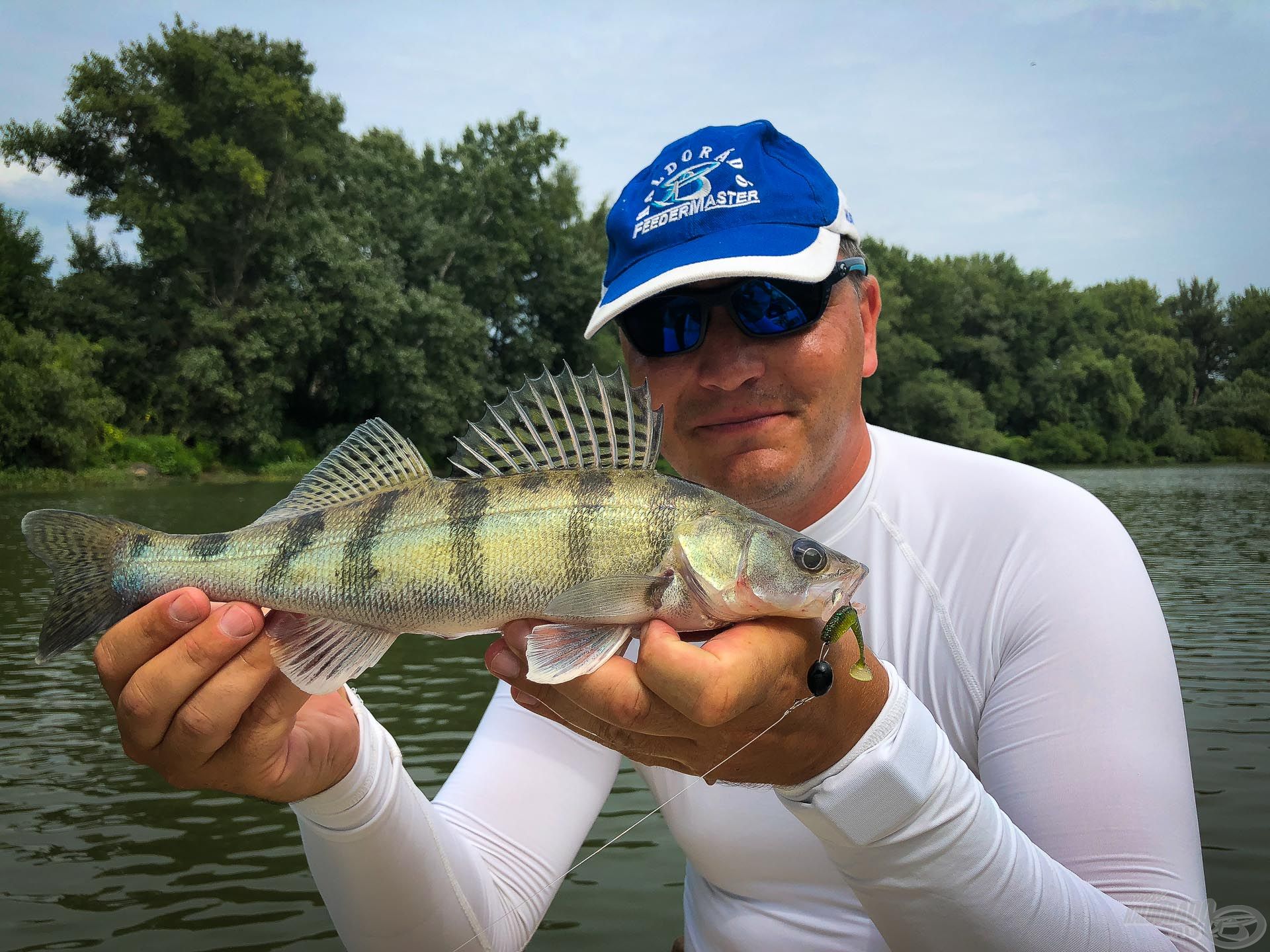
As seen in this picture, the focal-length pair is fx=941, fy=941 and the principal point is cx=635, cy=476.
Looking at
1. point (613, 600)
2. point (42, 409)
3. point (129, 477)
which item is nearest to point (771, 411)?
point (613, 600)

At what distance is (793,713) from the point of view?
6.06 ft

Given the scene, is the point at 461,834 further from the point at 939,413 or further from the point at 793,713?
the point at 939,413

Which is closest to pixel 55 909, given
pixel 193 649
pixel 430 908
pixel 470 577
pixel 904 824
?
pixel 430 908

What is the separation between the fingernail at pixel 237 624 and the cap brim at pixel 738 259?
128 centimetres

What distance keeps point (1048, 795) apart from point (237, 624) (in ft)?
6.30

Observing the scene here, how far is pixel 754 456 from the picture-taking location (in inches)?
110

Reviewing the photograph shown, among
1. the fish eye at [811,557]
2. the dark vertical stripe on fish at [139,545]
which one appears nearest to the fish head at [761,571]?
the fish eye at [811,557]

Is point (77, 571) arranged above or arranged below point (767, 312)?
below

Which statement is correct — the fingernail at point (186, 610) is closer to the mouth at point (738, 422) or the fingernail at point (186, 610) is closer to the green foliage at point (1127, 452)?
the mouth at point (738, 422)

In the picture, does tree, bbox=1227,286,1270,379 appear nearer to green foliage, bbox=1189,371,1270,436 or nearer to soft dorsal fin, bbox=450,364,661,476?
green foliage, bbox=1189,371,1270,436

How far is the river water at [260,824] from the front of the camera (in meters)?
5.12

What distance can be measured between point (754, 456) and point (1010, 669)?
91 centimetres

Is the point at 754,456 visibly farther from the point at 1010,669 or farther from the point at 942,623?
the point at 1010,669

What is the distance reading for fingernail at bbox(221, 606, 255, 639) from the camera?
84.1 inches
